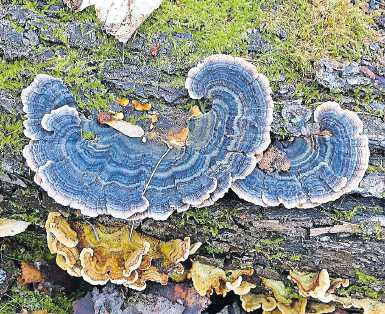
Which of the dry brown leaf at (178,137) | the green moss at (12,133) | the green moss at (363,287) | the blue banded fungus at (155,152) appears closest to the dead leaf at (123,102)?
the blue banded fungus at (155,152)

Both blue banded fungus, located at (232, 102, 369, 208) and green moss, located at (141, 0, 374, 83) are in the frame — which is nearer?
blue banded fungus, located at (232, 102, 369, 208)

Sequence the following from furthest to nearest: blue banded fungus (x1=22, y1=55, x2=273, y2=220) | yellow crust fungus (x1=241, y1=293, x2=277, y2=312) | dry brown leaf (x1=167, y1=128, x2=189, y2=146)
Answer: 1. yellow crust fungus (x1=241, y1=293, x2=277, y2=312)
2. dry brown leaf (x1=167, y1=128, x2=189, y2=146)
3. blue banded fungus (x1=22, y1=55, x2=273, y2=220)

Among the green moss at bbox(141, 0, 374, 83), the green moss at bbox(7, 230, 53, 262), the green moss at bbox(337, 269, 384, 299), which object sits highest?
the green moss at bbox(141, 0, 374, 83)

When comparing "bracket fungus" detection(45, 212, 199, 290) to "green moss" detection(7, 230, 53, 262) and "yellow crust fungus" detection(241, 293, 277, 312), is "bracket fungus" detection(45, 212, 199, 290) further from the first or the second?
"green moss" detection(7, 230, 53, 262)

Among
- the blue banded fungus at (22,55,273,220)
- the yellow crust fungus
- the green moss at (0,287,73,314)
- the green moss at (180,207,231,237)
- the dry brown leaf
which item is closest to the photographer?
the blue banded fungus at (22,55,273,220)

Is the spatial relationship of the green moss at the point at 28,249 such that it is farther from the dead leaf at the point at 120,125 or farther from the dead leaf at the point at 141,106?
the dead leaf at the point at 141,106

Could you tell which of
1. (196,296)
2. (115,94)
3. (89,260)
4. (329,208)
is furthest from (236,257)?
(115,94)

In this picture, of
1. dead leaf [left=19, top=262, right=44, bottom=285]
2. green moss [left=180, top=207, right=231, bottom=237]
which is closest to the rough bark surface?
green moss [left=180, top=207, right=231, bottom=237]

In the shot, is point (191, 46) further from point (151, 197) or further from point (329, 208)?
point (329, 208)
